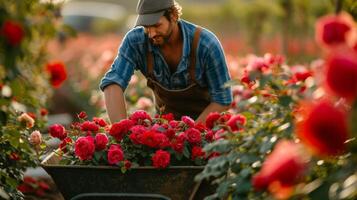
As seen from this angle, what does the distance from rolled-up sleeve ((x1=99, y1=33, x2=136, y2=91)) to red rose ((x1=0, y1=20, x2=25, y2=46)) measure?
8.30 feet

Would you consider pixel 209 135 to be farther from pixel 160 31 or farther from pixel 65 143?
pixel 160 31

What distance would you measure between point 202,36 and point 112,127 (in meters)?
1.28

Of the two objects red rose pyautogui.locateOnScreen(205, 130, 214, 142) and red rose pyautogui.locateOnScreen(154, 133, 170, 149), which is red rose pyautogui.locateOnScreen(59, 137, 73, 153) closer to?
red rose pyautogui.locateOnScreen(154, 133, 170, 149)

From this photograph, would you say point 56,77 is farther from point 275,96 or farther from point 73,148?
point 275,96

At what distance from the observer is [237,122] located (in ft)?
12.8

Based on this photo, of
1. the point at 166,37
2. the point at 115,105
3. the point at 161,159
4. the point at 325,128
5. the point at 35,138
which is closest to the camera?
the point at 325,128

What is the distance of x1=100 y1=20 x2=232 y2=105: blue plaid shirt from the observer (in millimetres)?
5668

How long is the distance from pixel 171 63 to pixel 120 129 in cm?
124

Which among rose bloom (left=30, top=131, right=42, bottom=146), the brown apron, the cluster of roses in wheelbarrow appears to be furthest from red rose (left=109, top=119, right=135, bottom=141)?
the brown apron

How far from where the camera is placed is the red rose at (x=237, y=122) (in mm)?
3896

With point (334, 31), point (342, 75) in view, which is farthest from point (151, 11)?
point (342, 75)

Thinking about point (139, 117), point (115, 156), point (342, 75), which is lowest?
point (342, 75)

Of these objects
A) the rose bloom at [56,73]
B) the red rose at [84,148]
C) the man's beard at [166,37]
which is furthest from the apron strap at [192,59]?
the red rose at [84,148]

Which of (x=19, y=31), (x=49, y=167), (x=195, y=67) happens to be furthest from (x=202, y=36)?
(x=19, y=31)
